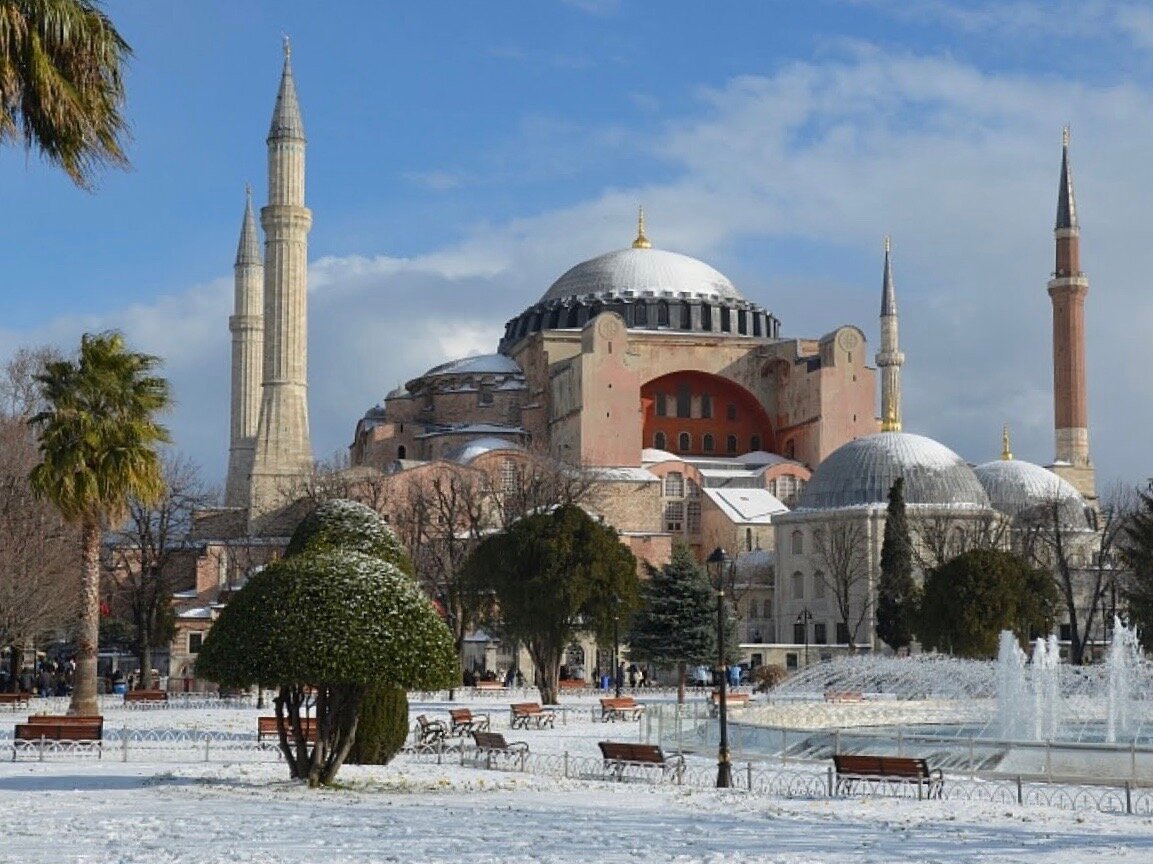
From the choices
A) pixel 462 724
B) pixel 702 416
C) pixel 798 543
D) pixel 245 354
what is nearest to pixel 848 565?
pixel 798 543

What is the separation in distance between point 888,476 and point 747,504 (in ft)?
23.0

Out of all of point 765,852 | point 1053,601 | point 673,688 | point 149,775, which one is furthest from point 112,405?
point 1053,601

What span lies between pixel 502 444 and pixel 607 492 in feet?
13.6

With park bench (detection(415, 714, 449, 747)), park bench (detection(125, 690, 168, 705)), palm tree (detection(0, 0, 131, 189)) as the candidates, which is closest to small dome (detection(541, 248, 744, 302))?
park bench (detection(125, 690, 168, 705))

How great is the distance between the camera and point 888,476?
5553cm

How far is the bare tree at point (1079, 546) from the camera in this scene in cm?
5038

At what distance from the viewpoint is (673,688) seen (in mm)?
40625

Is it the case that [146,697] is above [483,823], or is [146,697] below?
above

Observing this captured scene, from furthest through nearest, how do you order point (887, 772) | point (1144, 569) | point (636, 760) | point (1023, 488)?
point (1023, 488) → point (1144, 569) → point (636, 760) → point (887, 772)

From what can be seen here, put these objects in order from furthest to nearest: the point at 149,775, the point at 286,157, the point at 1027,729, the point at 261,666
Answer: the point at 286,157 → the point at 1027,729 → the point at 149,775 → the point at 261,666

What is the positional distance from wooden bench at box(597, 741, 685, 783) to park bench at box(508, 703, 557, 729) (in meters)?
7.21

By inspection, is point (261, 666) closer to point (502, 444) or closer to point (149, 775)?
point (149, 775)


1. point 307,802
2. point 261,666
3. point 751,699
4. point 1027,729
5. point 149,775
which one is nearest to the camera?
point 307,802

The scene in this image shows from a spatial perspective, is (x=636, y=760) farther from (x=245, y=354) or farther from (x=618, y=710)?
(x=245, y=354)
